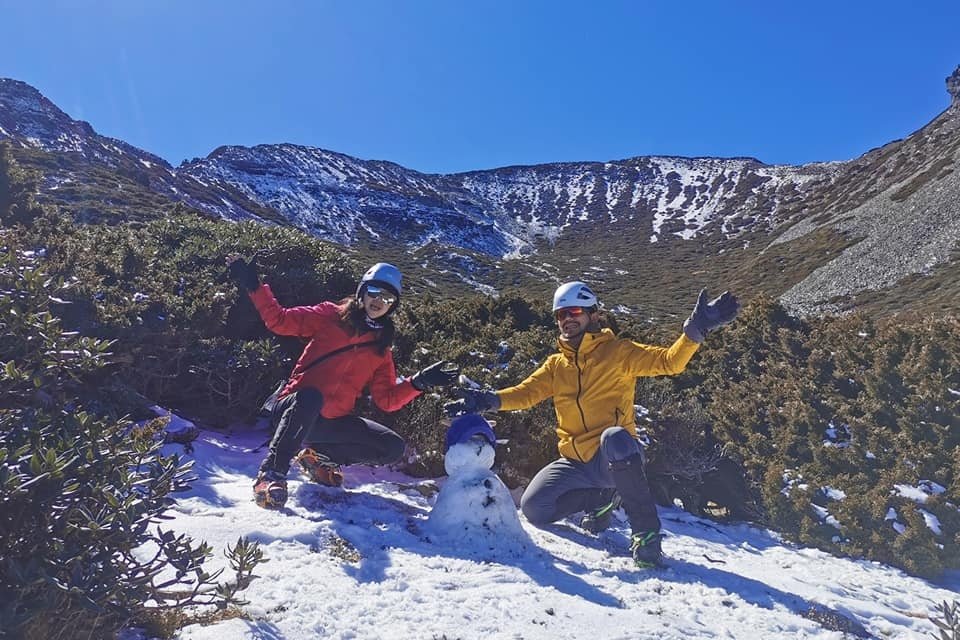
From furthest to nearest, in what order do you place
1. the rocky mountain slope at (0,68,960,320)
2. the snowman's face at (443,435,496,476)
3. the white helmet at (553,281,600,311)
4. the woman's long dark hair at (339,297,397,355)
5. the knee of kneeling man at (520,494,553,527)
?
1. the rocky mountain slope at (0,68,960,320)
2. the woman's long dark hair at (339,297,397,355)
3. the knee of kneeling man at (520,494,553,527)
4. the white helmet at (553,281,600,311)
5. the snowman's face at (443,435,496,476)

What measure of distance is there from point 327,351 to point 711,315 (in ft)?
9.27

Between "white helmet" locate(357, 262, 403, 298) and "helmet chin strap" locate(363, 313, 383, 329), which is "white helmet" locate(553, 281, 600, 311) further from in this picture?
"helmet chin strap" locate(363, 313, 383, 329)

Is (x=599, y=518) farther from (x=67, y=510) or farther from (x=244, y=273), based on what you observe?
(x=67, y=510)

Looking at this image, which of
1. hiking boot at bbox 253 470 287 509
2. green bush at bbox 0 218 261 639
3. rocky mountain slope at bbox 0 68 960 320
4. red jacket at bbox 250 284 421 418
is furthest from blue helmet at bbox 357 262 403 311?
rocky mountain slope at bbox 0 68 960 320

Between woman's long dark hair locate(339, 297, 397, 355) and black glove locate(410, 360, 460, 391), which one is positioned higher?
woman's long dark hair locate(339, 297, 397, 355)

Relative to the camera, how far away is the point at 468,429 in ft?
13.0

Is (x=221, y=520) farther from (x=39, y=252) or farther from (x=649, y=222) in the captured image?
(x=649, y=222)

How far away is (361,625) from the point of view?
249cm

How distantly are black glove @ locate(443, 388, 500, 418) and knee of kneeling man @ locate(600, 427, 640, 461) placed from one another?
0.91 metres

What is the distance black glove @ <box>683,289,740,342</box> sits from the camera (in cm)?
366

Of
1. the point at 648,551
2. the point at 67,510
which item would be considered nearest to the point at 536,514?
the point at 648,551

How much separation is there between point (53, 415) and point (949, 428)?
274 inches

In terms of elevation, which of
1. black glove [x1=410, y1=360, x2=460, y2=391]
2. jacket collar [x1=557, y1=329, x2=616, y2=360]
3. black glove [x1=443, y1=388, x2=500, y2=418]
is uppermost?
jacket collar [x1=557, y1=329, x2=616, y2=360]

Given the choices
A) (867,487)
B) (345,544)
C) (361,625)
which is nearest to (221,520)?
(345,544)
